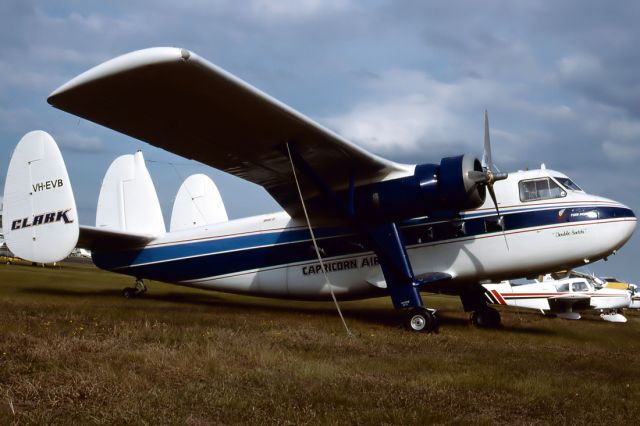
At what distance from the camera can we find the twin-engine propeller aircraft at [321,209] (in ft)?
32.1

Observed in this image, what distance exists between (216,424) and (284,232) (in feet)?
35.7

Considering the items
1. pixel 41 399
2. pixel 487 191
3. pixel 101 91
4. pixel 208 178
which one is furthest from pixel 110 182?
pixel 41 399

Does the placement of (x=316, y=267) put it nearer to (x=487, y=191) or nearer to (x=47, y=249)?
(x=487, y=191)

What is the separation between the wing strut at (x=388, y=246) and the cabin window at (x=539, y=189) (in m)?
2.92

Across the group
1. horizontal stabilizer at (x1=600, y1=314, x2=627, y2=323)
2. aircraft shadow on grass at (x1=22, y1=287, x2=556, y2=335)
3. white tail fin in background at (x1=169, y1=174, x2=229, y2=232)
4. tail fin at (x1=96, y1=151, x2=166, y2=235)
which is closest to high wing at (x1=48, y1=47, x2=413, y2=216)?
aircraft shadow on grass at (x1=22, y1=287, x2=556, y2=335)

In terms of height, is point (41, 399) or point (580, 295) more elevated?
point (41, 399)

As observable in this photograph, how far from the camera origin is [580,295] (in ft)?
76.7

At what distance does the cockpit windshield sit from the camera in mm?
12656

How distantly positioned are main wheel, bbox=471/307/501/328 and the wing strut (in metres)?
2.86

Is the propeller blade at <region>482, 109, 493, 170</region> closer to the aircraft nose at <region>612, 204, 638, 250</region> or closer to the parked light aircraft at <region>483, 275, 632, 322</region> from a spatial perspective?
the aircraft nose at <region>612, 204, 638, 250</region>

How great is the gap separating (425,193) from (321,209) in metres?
3.09

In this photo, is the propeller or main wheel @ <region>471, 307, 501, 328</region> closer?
the propeller

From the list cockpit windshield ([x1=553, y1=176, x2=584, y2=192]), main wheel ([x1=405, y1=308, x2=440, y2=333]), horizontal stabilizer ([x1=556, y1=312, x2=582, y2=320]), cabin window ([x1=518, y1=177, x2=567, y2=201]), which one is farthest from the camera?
horizontal stabilizer ([x1=556, y1=312, x2=582, y2=320])

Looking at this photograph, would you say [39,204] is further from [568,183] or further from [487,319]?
[568,183]
